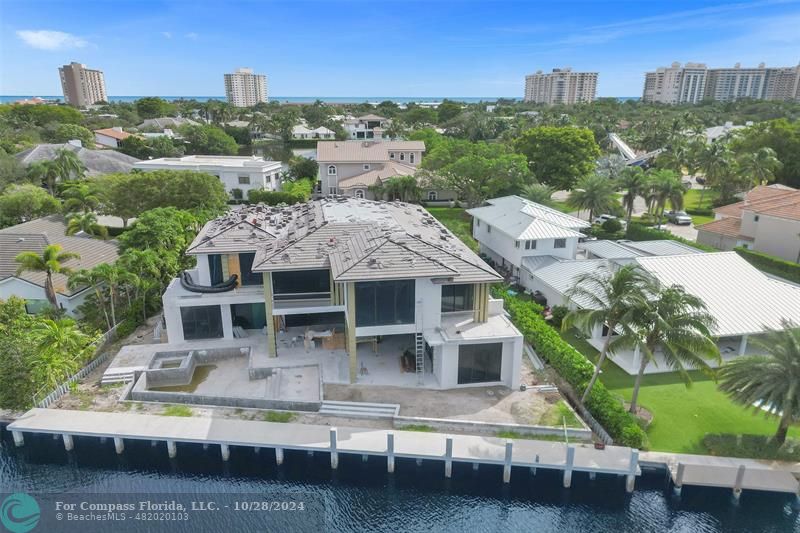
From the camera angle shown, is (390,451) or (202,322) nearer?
(390,451)

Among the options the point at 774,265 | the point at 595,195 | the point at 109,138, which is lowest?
the point at 774,265

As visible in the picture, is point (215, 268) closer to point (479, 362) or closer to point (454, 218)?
point (479, 362)

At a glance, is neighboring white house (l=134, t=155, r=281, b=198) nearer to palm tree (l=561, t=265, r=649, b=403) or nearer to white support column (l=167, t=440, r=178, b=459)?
white support column (l=167, t=440, r=178, b=459)

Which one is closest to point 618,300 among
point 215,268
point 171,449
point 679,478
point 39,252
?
point 679,478

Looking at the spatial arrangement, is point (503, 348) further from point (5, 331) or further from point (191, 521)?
point (5, 331)

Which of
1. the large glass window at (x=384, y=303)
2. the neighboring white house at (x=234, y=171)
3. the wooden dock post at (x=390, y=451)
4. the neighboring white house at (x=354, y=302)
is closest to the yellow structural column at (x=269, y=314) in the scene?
the neighboring white house at (x=354, y=302)

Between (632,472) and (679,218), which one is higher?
(679,218)

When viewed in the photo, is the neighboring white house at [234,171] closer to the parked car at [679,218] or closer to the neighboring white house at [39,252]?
the neighboring white house at [39,252]
